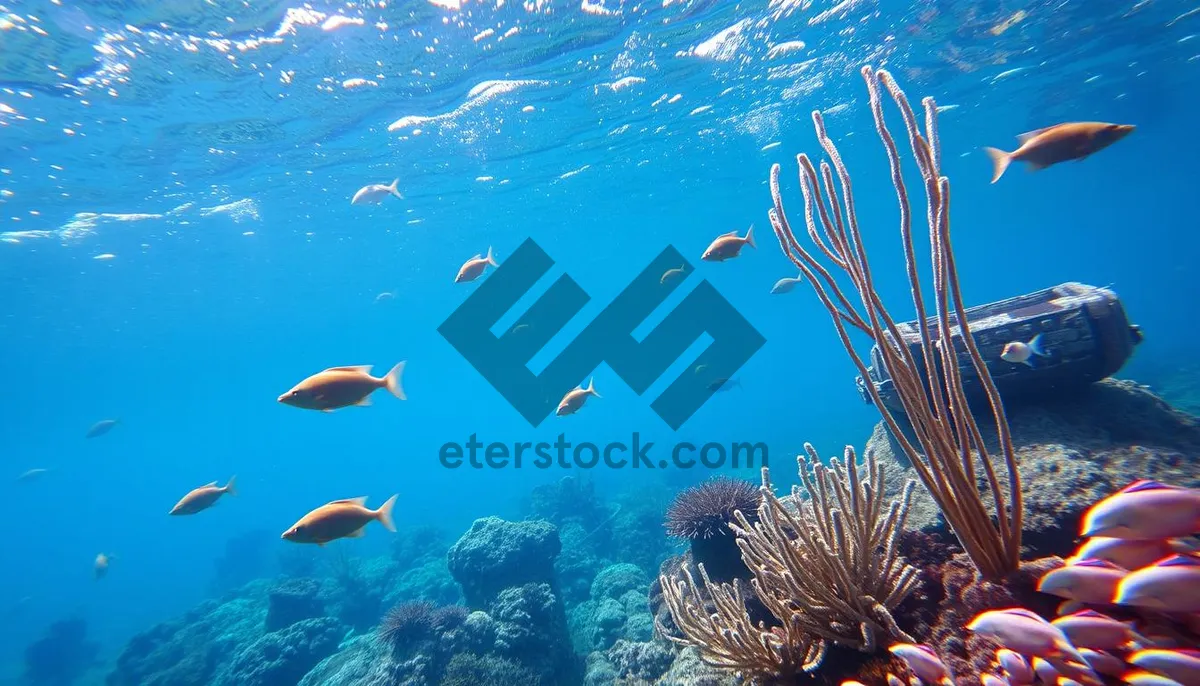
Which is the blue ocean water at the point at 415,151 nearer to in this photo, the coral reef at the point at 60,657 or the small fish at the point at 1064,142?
the coral reef at the point at 60,657

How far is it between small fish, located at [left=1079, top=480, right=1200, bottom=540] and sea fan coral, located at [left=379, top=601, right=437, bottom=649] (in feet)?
27.2

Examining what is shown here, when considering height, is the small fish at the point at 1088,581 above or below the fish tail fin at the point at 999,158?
below

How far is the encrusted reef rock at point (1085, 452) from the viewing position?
10.1 ft

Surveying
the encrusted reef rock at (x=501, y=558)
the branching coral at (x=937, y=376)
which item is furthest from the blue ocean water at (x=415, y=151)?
the branching coral at (x=937, y=376)

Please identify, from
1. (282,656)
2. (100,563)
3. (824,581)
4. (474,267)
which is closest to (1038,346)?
(824,581)

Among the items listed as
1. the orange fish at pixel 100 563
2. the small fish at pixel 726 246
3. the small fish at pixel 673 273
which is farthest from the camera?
the orange fish at pixel 100 563

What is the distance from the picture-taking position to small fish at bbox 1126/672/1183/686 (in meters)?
1.51

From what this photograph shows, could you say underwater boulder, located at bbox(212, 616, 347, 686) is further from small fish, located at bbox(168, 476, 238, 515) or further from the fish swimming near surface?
the fish swimming near surface

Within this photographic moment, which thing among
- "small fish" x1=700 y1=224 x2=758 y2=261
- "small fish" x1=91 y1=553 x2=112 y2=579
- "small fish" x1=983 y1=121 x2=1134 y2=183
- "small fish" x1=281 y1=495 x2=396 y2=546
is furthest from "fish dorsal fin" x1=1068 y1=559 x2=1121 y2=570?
"small fish" x1=91 y1=553 x2=112 y2=579

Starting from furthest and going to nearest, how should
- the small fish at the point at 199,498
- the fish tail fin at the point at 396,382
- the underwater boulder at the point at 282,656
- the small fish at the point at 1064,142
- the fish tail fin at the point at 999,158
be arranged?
the underwater boulder at the point at 282,656 < the small fish at the point at 199,498 < the fish tail fin at the point at 396,382 < the fish tail fin at the point at 999,158 < the small fish at the point at 1064,142

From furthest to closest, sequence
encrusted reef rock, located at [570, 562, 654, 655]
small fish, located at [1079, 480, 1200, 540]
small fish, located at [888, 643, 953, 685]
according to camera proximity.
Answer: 1. encrusted reef rock, located at [570, 562, 654, 655]
2. small fish, located at [888, 643, 953, 685]
3. small fish, located at [1079, 480, 1200, 540]

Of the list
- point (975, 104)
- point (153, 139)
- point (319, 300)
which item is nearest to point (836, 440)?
point (975, 104)

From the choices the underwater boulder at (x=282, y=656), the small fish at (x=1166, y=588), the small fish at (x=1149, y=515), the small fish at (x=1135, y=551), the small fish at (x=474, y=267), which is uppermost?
the small fish at (x=474, y=267)

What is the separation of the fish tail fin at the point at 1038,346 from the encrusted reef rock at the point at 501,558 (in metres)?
8.76
